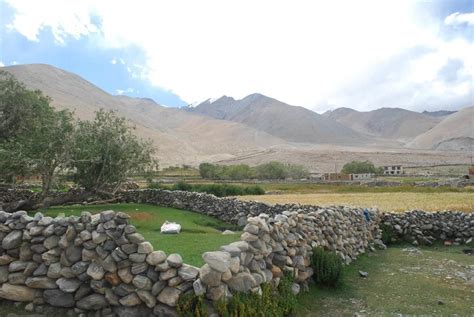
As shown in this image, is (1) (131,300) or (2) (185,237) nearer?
(1) (131,300)

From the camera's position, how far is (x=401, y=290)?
31.2ft

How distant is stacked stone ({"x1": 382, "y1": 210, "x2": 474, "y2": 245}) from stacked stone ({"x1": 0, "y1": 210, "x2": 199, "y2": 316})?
12559 mm

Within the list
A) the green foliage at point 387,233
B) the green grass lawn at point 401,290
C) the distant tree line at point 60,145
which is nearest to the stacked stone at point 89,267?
the green grass lawn at point 401,290

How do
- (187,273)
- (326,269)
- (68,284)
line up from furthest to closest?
(326,269), (68,284), (187,273)

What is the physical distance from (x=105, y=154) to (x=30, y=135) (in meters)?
4.47

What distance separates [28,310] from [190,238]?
6.01m

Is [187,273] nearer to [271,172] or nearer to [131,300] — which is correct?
[131,300]

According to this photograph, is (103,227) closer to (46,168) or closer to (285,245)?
(285,245)

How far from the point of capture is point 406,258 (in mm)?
13203

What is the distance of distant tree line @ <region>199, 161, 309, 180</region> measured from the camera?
8856cm

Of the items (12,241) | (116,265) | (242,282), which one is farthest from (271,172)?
(116,265)

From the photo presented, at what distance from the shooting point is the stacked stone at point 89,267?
273 inches

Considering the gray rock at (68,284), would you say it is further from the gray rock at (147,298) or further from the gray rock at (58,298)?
the gray rock at (147,298)

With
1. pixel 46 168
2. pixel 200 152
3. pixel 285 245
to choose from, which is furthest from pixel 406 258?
pixel 200 152
